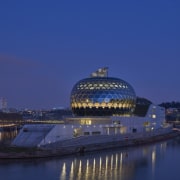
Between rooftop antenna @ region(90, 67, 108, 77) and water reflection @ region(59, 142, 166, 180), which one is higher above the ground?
rooftop antenna @ region(90, 67, 108, 77)

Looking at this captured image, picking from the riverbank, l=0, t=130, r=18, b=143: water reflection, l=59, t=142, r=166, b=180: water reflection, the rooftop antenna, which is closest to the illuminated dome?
the rooftop antenna

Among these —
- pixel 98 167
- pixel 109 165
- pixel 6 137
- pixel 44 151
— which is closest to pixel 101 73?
pixel 6 137

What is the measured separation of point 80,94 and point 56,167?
2387 centimetres

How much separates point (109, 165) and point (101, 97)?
20.2 m

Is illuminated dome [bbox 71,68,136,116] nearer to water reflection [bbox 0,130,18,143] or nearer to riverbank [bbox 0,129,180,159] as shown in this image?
water reflection [bbox 0,130,18,143]

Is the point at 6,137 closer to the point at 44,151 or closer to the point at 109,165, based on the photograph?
the point at 44,151

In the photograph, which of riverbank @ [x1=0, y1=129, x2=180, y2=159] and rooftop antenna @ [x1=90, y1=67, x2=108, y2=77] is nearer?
riverbank @ [x1=0, y1=129, x2=180, y2=159]

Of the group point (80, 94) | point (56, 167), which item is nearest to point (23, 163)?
point (56, 167)

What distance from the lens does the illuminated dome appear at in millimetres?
50531

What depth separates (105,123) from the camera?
158ft

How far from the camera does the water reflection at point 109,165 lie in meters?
26.8

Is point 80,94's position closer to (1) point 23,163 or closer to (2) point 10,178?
(1) point 23,163

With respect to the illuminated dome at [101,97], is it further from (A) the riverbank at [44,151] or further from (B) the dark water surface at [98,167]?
(B) the dark water surface at [98,167]

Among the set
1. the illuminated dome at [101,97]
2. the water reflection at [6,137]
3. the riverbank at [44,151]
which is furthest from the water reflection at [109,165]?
the water reflection at [6,137]
